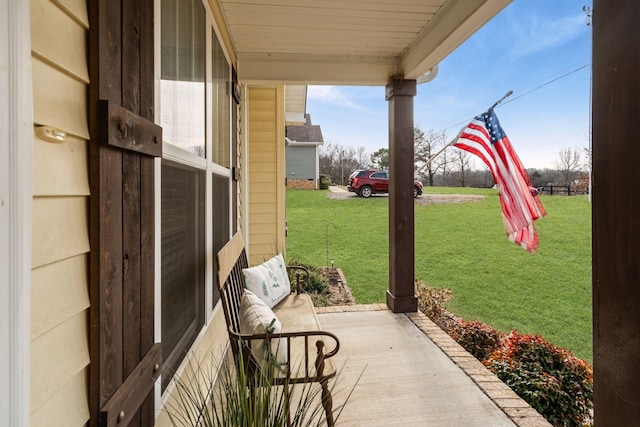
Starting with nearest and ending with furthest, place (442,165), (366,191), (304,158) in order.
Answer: (366,191), (442,165), (304,158)

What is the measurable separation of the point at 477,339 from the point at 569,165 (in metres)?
8.64

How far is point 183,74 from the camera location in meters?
1.66

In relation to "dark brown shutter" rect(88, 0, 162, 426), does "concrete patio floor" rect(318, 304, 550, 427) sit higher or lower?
lower

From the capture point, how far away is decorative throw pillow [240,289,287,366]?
168 cm

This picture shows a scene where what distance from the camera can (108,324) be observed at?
90 cm

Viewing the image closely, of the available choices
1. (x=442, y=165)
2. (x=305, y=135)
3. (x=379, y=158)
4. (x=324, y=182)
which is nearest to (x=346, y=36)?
(x=442, y=165)

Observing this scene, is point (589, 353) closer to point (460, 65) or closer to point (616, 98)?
point (616, 98)

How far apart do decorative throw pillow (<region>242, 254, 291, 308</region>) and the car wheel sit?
1034 centimetres

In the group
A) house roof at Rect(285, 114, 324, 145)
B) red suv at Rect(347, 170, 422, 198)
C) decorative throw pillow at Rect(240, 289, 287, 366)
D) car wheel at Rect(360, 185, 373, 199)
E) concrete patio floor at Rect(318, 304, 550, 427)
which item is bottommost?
concrete patio floor at Rect(318, 304, 550, 427)

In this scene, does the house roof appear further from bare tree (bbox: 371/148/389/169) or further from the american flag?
the american flag

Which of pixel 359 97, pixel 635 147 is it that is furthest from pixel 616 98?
pixel 359 97

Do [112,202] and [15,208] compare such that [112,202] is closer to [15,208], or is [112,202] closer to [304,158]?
[15,208]

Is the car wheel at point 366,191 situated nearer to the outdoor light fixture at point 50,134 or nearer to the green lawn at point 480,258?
the green lawn at point 480,258

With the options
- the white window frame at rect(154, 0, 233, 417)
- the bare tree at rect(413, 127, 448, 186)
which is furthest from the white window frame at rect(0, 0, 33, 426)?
the bare tree at rect(413, 127, 448, 186)
